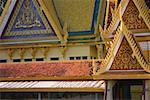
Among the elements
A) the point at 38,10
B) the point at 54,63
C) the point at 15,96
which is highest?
the point at 38,10

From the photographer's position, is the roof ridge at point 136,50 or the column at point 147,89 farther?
the column at point 147,89

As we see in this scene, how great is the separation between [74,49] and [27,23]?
247 cm

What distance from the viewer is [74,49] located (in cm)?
1814

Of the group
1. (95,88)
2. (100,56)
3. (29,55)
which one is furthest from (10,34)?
(95,88)

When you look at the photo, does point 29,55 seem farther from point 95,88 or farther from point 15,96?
point 95,88

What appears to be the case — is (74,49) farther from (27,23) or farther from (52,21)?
(27,23)

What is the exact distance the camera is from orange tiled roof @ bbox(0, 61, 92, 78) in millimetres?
13953

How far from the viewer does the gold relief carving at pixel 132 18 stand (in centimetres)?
1255

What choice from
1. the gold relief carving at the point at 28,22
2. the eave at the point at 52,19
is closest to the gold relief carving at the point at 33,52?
the gold relief carving at the point at 28,22

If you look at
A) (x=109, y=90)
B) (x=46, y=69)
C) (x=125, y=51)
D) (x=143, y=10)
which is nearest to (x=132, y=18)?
(x=143, y=10)

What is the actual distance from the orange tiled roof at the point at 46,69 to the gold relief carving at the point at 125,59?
2.04 meters

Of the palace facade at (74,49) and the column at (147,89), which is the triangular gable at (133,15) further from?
the column at (147,89)

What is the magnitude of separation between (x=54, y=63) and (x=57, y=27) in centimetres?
375

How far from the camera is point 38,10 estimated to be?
18438 mm
